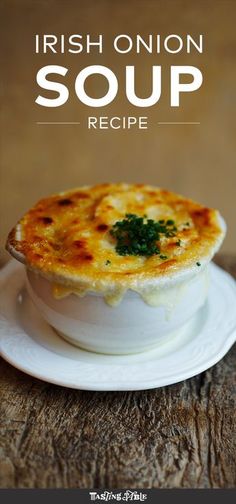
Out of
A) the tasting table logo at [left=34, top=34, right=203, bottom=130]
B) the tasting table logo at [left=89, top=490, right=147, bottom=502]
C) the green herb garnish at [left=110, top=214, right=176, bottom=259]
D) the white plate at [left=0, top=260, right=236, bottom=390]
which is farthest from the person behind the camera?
the tasting table logo at [left=34, top=34, right=203, bottom=130]

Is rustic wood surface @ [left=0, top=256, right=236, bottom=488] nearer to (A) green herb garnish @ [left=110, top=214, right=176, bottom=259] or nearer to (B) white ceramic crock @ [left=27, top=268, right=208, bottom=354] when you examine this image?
(B) white ceramic crock @ [left=27, top=268, right=208, bottom=354]

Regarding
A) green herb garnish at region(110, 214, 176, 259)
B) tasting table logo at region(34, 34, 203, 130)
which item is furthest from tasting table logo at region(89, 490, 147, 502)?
tasting table logo at region(34, 34, 203, 130)

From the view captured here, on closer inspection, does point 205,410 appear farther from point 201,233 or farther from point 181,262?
point 201,233

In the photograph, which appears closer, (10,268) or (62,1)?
(10,268)

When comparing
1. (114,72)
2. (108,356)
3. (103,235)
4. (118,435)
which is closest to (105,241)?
(103,235)

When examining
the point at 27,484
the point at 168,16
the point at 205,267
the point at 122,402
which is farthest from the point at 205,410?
the point at 168,16

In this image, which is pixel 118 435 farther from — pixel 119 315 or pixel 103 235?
pixel 103 235
